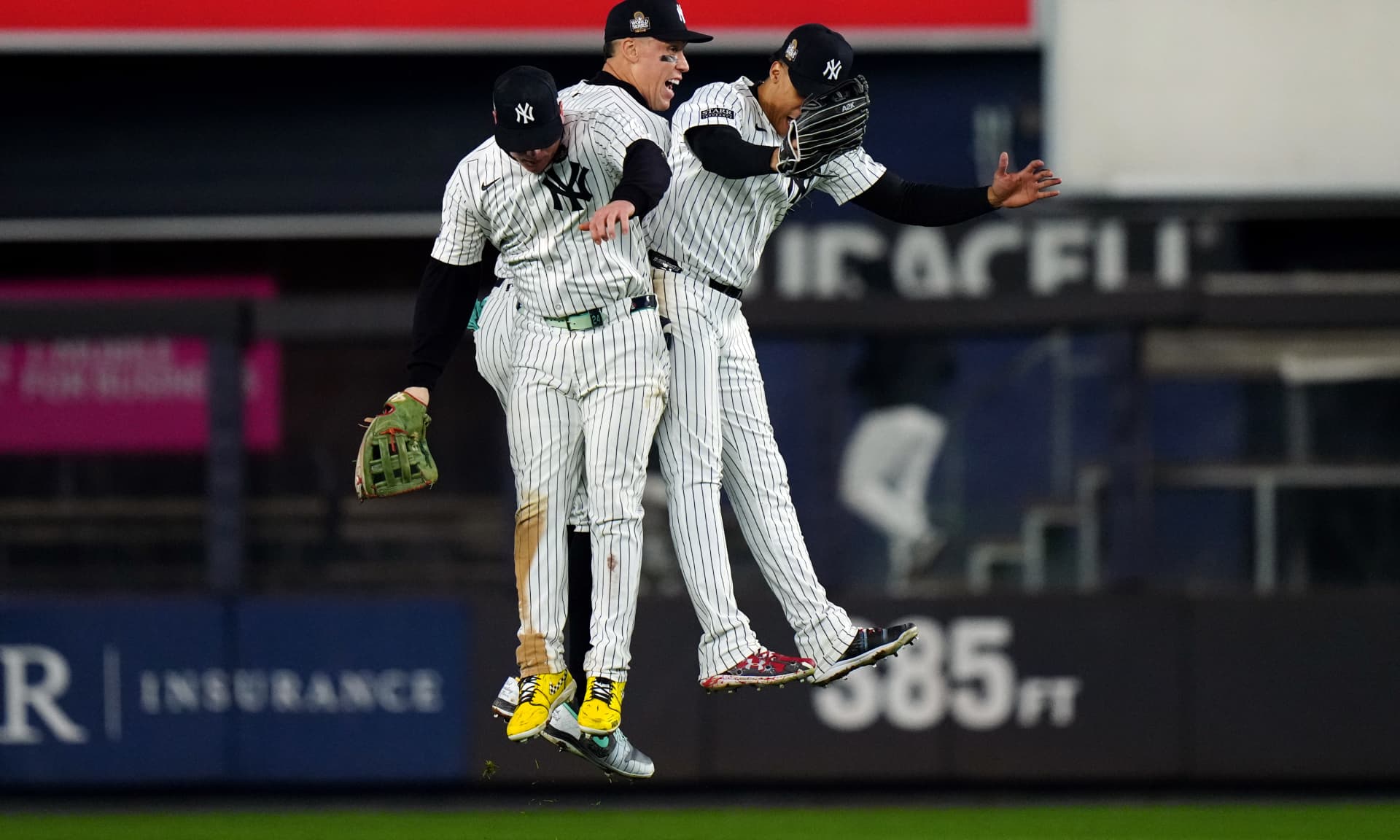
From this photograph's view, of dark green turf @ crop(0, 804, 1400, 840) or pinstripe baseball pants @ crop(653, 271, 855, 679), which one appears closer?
pinstripe baseball pants @ crop(653, 271, 855, 679)

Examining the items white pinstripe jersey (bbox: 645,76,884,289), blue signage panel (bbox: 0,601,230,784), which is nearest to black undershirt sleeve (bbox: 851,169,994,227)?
white pinstripe jersey (bbox: 645,76,884,289)

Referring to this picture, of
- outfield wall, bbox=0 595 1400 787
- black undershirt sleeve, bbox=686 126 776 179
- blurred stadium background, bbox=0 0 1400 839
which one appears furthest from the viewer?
outfield wall, bbox=0 595 1400 787

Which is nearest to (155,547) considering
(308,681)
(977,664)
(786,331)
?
(308,681)

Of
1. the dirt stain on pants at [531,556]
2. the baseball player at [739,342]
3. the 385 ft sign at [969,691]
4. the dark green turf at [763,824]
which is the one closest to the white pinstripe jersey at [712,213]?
the baseball player at [739,342]

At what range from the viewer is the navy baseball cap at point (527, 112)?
16.6ft

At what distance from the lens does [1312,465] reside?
10938mm

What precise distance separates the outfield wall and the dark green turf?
14.4 inches

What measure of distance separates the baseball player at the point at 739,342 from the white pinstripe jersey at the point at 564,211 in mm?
153

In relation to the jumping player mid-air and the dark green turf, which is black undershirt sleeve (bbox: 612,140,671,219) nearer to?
the jumping player mid-air

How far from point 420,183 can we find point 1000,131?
388cm

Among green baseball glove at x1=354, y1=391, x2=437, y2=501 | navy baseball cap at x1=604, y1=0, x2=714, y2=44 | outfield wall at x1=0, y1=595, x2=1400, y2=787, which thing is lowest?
outfield wall at x1=0, y1=595, x2=1400, y2=787

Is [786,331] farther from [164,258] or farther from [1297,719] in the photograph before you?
[164,258]

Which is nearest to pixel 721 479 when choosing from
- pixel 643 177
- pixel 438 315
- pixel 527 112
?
pixel 438 315

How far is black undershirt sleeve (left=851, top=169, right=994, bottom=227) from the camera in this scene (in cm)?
563
